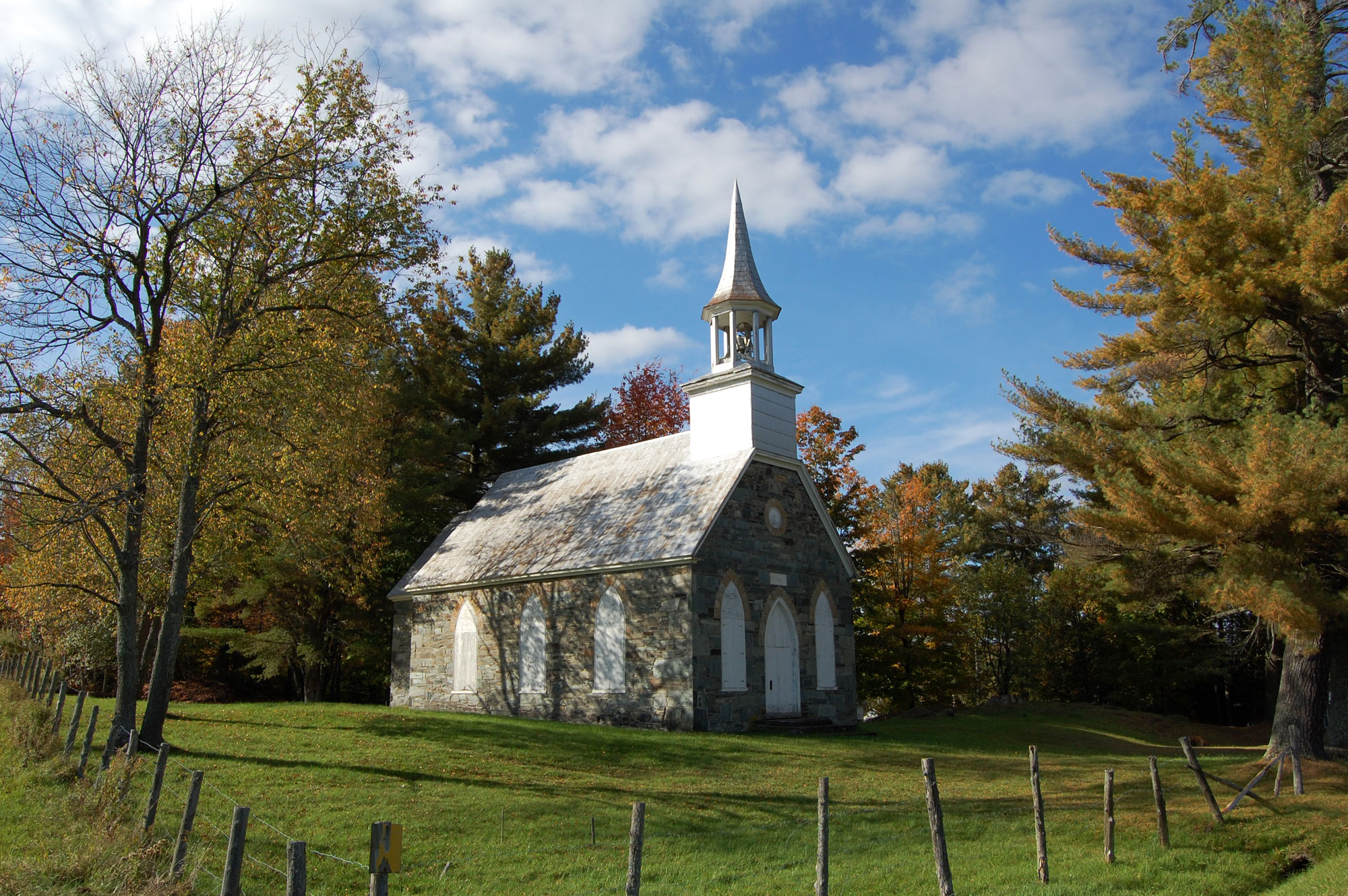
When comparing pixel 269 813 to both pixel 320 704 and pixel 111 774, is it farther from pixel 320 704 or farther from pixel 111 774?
pixel 320 704

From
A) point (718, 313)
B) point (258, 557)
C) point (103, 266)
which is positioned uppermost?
point (718, 313)

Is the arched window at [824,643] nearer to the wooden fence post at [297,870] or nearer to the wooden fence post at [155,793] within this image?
the wooden fence post at [155,793]

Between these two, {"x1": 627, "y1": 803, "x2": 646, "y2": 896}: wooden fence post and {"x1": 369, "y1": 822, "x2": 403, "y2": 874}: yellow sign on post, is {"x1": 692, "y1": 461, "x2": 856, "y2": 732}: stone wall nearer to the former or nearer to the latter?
{"x1": 627, "y1": 803, "x2": 646, "y2": 896}: wooden fence post

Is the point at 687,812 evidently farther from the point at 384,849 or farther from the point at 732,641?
the point at 732,641

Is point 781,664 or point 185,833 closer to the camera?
Result: point 185,833

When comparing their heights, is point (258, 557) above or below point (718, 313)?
below

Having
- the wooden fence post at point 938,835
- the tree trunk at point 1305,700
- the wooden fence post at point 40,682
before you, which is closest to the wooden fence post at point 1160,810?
the wooden fence post at point 938,835

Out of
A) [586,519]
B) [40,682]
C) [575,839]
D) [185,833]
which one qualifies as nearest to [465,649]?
[586,519]

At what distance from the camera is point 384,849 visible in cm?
567

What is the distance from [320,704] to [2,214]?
13161 mm

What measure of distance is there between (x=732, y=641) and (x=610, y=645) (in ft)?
9.28

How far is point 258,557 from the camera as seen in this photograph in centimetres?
2595

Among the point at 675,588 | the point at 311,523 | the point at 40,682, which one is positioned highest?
the point at 311,523

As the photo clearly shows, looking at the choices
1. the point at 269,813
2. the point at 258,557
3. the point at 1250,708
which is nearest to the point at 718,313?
the point at 258,557
